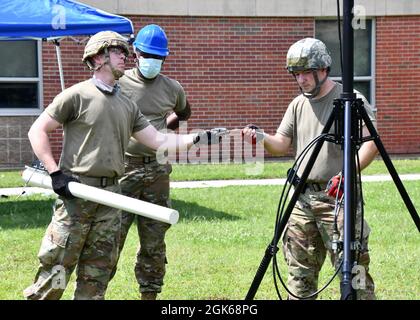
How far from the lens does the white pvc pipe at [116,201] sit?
157 inches

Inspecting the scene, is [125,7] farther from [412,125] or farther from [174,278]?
[174,278]

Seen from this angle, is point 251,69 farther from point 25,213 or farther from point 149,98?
point 149,98

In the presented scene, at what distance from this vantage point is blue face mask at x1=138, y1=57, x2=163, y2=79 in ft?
19.6

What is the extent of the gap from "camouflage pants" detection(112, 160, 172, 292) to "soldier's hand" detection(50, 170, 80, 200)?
54.0 inches

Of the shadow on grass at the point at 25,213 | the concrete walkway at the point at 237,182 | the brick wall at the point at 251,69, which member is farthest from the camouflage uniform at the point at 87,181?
the brick wall at the point at 251,69

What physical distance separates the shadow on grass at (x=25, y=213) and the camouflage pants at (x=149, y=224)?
314 centimetres

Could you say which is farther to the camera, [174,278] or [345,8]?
[174,278]

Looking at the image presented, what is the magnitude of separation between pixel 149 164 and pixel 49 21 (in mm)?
4290

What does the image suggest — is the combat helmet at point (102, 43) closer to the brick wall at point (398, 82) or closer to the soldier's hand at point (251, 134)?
the soldier's hand at point (251, 134)

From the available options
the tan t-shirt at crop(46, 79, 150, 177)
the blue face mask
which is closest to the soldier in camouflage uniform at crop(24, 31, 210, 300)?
the tan t-shirt at crop(46, 79, 150, 177)

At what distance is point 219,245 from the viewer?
801 cm

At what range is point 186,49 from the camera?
14.9m

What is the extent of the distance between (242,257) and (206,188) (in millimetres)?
4256
